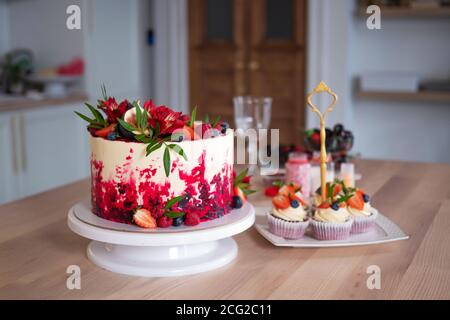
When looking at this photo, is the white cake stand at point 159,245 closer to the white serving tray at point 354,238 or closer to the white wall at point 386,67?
the white serving tray at point 354,238

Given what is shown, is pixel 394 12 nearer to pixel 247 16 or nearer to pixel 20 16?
pixel 247 16

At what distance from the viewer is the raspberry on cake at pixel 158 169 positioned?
128cm

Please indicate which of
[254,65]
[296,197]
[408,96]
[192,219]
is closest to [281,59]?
[254,65]

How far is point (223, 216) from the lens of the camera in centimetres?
136

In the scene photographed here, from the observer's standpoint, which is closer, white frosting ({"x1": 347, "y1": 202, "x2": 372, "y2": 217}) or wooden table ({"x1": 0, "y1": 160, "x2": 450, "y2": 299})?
wooden table ({"x1": 0, "y1": 160, "x2": 450, "y2": 299})

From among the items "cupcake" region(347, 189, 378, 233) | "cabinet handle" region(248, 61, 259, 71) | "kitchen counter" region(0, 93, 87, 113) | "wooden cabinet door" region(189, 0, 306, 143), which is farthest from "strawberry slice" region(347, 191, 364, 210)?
"cabinet handle" region(248, 61, 259, 71)

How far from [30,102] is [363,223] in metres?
2.41

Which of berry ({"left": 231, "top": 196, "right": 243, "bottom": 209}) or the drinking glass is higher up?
the drinking glass

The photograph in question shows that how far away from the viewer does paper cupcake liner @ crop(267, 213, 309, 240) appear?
4.72 feet

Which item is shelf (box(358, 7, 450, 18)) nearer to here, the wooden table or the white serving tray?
the wooden table

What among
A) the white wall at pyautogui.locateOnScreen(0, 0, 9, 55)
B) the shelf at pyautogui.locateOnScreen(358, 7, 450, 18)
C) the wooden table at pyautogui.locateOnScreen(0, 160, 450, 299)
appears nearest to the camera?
the wooden table at pyautogui.locateOnScreen(0, 160, 450, 299)

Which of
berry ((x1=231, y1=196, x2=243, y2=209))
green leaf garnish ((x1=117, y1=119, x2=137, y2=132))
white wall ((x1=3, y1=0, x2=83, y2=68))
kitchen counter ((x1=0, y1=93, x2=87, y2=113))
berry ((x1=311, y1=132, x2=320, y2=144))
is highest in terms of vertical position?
white wall ((x1=3, y1=0, x2=83, y2=68))

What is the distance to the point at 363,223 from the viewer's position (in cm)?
149

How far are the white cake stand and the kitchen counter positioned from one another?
2.09 m
